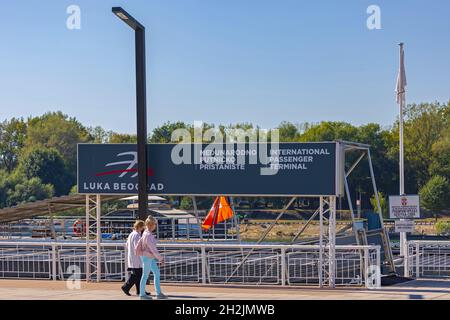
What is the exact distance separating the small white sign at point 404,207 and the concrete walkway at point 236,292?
455cm

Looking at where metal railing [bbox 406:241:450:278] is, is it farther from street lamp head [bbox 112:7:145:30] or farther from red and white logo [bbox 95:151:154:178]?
street lamp head [bbox 112:7:145:30]

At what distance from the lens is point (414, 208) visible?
24.7m

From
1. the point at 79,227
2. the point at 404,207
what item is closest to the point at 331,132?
the point at 79,227

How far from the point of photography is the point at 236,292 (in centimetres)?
1820

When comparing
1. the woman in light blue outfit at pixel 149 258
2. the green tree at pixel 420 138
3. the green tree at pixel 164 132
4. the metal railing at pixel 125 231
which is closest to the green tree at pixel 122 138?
the green tree at pixel 164 132

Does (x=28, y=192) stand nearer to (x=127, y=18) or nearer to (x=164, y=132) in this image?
(x=164, y=132)

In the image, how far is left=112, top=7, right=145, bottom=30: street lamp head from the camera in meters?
18.6

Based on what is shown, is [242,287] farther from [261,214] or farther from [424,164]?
[424,164]

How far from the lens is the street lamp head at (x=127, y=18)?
18.6 meters

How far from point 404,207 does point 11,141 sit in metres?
93.5

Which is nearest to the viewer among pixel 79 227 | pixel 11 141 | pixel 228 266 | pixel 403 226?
pixel 228 266

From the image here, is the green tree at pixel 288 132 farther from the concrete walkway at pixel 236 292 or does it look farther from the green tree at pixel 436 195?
the concrete walkway at pixel 236 292
